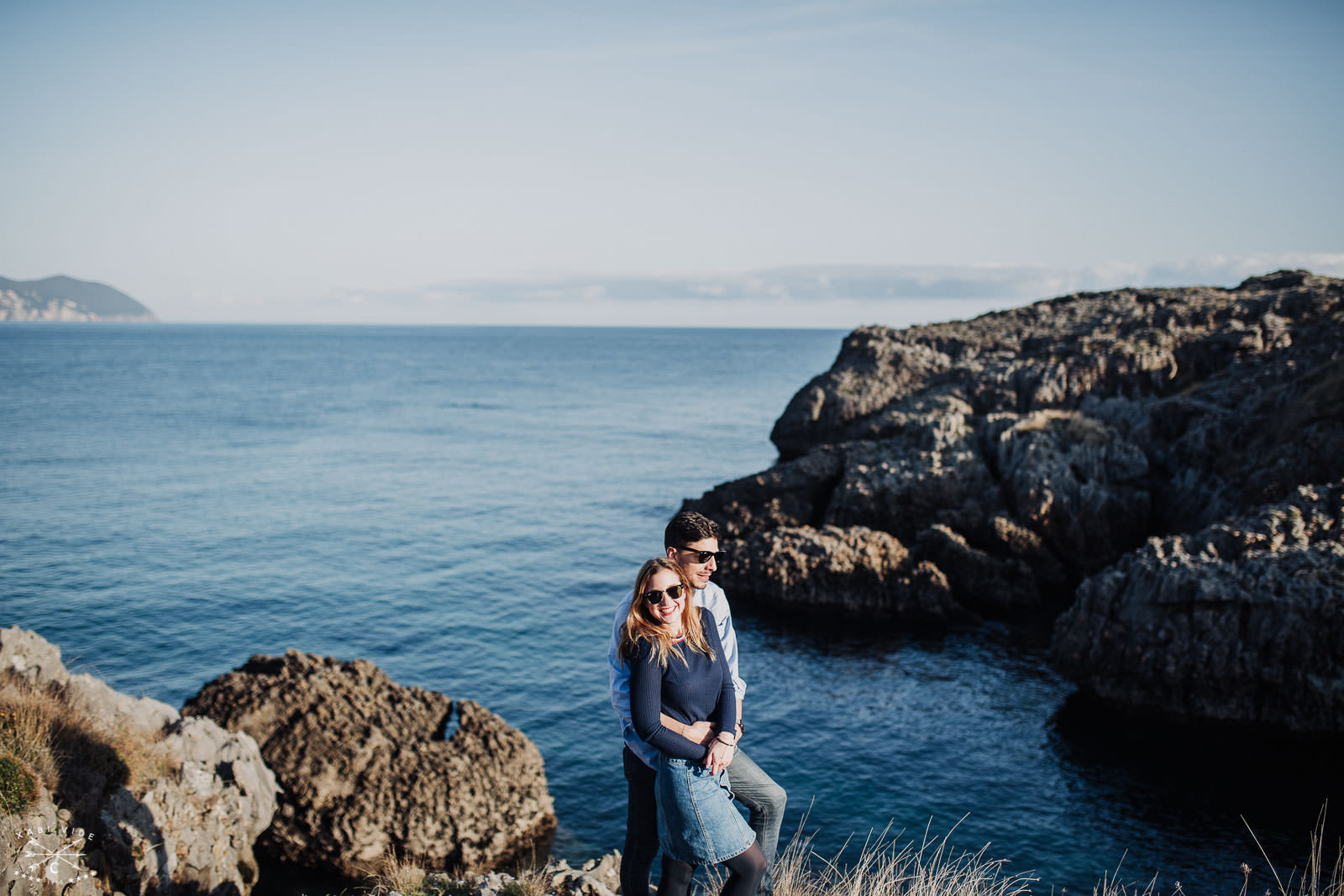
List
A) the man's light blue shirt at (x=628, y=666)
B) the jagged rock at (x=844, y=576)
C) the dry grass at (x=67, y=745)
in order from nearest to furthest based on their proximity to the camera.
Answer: the man's light blue shirt at (x=628, y=666) < the dry grass at (x=67, y=745) < the jagged rock at (x=844, y=576)

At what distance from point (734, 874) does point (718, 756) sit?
109 cm

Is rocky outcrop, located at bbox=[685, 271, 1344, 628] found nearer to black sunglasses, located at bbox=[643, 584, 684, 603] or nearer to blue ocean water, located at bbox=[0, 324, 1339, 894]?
blue ocean water, located at bbox=[0, 324, 1339, 894]

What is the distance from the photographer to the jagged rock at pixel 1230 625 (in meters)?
22.4

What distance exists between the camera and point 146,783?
13.8 m

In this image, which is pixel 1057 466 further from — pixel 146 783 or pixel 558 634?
pixel 146 783

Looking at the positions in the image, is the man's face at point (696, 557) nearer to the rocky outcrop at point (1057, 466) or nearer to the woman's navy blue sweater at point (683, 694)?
the woman's navy blue sweater at point (683, 694)

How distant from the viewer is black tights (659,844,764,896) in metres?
6.61

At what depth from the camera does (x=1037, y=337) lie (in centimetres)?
6372

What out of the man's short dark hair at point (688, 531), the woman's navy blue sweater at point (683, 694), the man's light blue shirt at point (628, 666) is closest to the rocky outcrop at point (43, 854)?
the man's light blue shirt at point (628, 666)

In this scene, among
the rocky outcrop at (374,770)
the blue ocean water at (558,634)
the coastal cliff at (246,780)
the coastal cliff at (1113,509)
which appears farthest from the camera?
the coastal cliff at (1113,509)

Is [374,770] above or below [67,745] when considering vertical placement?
below

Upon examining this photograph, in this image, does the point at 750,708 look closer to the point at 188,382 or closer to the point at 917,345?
the point at 917,345

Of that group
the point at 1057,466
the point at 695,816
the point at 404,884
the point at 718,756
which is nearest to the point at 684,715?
the point at 718,756

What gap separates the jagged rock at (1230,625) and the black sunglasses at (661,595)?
22.9m
